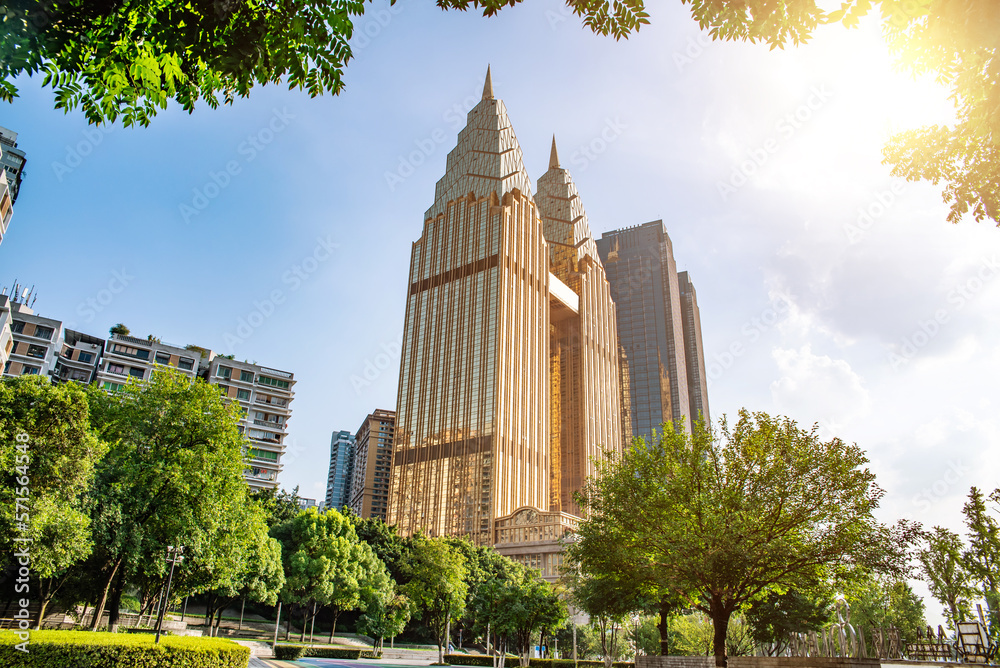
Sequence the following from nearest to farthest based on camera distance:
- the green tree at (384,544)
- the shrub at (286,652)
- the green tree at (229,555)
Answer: the green tree at (229,555)
the shrub at (286,652)
the green tree at (384,544)

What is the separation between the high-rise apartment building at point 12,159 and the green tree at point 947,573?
94553 millimetres

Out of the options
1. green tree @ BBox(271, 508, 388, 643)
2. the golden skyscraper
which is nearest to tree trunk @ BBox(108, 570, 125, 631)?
green tree @ BBox(271, 508, 388, 643)

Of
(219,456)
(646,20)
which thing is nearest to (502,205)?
(219,456)

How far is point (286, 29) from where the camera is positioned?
19.9ft

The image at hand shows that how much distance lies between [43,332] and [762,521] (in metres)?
91.1

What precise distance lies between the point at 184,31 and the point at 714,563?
23.3 metres

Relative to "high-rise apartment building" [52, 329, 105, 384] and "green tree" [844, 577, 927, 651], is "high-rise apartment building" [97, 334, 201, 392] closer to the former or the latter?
"high-rise apartment building" [52, 329, 105, 384]

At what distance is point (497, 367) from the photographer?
129 metres

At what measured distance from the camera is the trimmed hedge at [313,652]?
4272cm

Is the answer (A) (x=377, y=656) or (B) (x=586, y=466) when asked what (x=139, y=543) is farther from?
(B) (x=586, y=466)

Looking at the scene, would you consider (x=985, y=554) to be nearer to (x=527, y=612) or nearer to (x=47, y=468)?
(x=527, y=612)

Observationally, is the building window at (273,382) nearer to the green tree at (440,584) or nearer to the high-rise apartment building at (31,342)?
the high-rise apartment building at (31,342)

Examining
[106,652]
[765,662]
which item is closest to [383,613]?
[765,662]

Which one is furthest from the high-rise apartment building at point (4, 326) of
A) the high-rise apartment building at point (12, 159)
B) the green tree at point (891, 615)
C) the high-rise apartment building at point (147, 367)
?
the green tree at point (891, 615)
